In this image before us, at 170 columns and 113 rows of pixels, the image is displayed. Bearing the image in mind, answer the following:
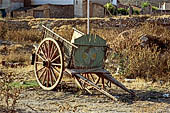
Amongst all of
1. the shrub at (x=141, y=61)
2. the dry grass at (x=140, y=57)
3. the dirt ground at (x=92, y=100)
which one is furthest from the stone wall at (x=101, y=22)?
the dirt ground at (x=92, y=100)

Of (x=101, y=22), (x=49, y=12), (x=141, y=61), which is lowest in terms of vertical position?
(x=141, y=61)

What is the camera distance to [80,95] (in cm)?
753

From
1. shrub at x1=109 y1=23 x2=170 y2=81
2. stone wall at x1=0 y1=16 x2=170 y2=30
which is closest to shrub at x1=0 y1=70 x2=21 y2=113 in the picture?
shrub at x1=109 y1=23 x2=170 y2=81

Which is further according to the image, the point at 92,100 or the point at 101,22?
the point at 101,22

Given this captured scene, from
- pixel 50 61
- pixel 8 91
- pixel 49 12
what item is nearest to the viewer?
pixel 8 91

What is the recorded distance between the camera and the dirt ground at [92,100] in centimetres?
607

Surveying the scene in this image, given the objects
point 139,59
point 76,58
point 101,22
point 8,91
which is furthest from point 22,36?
point 8,91

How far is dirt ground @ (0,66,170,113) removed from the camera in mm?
6074

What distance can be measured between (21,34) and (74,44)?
12287 mm

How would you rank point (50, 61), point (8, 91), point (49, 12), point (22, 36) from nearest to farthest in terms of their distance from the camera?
point (8, 91), point (50, 61), point (22, 36), point (49, 12)

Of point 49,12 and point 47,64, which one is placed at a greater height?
point 49,12

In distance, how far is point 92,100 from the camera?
7000 millimetres

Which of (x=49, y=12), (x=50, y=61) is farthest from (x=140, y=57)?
(x=49, y=12)

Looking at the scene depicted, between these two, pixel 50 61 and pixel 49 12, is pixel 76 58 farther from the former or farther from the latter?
pixel 49 12
